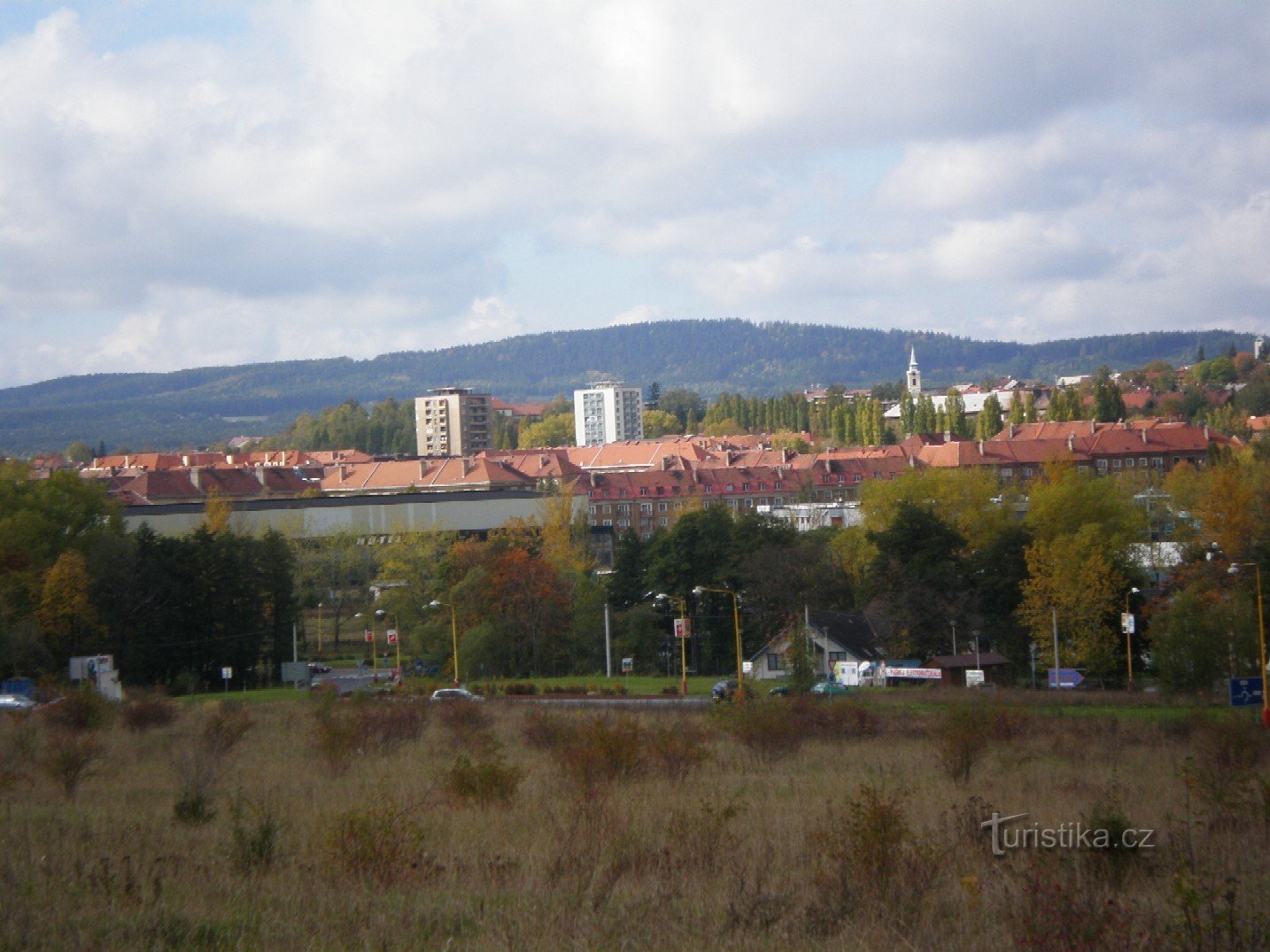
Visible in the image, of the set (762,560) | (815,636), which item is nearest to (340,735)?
(815,636)

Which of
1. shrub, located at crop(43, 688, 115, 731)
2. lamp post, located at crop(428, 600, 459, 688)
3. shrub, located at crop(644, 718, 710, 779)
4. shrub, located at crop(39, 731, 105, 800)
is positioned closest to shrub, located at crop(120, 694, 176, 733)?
shrub, located at crop(43, 688, 115, 731)

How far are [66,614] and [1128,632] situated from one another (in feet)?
113

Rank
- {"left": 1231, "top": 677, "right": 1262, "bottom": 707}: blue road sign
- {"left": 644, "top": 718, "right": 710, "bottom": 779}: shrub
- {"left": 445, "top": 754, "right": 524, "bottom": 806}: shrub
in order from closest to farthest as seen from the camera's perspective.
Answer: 1. {"left": 445, "top": 754, "right": 524, "bottom": 806}: shrub
2. {"left": 644, "top": 718, "right": 710, "bottom": 779}: shrub
3. {"left": 1231, "top": 677, "right": 1262, "bottom": 707}: blue road sign

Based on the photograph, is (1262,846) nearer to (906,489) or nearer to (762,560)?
(762,560)

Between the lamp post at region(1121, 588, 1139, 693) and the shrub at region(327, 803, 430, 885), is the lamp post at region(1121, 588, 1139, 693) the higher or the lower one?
the lower one

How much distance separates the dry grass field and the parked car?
12969 mm

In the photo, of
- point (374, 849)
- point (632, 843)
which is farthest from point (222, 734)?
point (632, 843)

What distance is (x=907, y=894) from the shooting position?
9.12m

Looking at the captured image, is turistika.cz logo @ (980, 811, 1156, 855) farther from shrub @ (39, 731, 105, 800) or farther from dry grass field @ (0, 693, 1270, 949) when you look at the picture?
shrub @ (39, 731, 105, 800)

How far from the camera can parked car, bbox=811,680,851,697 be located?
3403 cm

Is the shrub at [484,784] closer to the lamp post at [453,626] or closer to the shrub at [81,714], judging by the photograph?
the shrub at [81,714]

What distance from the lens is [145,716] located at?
26.0m

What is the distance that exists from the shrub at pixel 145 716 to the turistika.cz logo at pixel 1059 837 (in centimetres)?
1887

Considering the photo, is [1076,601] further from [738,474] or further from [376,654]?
[738,474]
